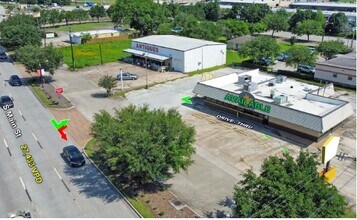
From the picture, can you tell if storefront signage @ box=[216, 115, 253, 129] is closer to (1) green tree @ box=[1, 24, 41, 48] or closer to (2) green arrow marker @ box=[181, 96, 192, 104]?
(2) green arrow marker @ box=[181, 96, 192, 104]

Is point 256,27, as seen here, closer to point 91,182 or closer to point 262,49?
point 262,49

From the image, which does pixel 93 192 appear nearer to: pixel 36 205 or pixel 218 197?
pixel 36 205

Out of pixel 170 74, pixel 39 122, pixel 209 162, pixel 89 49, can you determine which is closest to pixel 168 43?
pixel 170 74

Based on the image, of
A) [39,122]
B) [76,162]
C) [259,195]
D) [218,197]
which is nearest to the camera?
[259,195]

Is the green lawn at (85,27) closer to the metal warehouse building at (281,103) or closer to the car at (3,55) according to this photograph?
the car at (3,55)

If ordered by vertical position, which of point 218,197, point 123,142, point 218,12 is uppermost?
point 218,12

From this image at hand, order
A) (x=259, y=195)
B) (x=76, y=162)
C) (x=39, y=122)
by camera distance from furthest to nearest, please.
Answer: (x=39, y=122) < (x=76, y=162) < (x=259, y=195)
